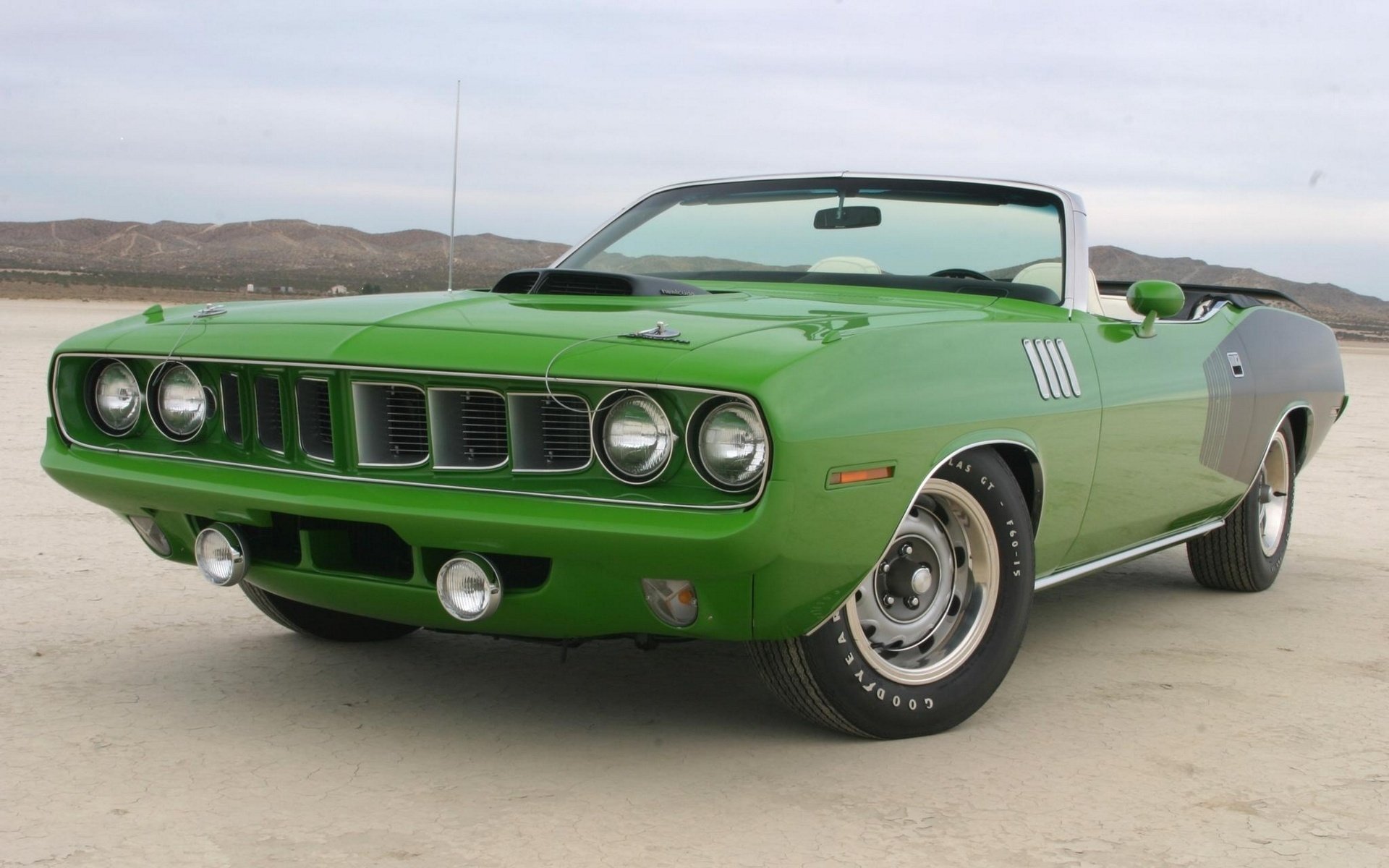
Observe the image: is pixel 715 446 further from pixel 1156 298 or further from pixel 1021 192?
pixel 1021 192

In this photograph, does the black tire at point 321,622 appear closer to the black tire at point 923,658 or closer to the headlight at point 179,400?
the headlight at point 179,400

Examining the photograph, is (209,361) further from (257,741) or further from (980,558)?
(980,558)

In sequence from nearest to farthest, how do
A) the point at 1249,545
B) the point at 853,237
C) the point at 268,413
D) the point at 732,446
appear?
the point at 732,446 < the point at 268,413 < the point at 853,237 < the point at 1249,545

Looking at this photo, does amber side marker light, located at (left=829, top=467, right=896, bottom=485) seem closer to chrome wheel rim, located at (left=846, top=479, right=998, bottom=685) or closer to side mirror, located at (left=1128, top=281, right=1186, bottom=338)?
chrome wheel rim, located at (left=846, top=479, right=998, bottom=685)

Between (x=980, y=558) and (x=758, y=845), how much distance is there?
111cm

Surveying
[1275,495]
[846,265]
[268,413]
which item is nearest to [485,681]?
[268,413]

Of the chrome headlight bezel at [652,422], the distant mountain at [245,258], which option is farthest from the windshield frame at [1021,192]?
the distant mountain at [245,258]

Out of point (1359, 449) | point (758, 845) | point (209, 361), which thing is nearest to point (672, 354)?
point (758, 845)

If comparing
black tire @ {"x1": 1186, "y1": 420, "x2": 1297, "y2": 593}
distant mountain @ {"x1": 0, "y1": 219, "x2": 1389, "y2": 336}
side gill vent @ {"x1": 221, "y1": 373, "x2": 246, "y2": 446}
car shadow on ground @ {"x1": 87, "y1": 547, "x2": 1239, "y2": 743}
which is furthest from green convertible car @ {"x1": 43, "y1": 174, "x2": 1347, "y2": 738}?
distant mountain @ {"x1": 0, "y1": 219, "x2": 1389, "y2": 336}

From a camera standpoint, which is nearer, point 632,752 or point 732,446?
point 732,446

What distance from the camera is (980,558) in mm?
3592

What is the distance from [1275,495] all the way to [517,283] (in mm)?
3240

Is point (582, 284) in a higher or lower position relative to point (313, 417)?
higher

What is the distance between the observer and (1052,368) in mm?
3834
